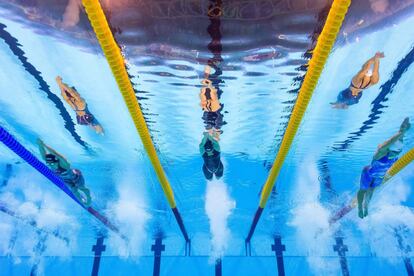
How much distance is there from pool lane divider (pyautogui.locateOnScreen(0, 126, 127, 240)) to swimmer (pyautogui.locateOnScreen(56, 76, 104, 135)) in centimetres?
100

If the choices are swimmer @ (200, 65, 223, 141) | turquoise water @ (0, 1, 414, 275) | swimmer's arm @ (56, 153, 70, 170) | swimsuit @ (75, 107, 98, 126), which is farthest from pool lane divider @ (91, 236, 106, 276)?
swimmer @ (200, 65, 223, 141)

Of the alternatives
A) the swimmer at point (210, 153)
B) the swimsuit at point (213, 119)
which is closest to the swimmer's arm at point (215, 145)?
the swimmer at point (210, 153)

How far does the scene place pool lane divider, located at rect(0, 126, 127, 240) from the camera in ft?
11.6

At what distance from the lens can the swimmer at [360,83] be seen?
4332 mm

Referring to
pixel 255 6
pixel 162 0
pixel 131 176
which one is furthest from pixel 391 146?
pixel 131 176

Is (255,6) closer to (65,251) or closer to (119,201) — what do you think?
(119,201)

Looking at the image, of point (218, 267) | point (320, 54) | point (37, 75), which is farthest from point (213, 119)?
point (218, 267)

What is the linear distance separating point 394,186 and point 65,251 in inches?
326

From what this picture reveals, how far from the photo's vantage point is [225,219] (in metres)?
9.45

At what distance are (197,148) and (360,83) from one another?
10.4 ft

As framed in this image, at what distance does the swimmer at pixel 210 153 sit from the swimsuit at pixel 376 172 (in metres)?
2.25

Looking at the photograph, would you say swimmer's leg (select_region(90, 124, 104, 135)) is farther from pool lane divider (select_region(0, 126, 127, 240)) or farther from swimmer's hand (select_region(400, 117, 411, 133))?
swimmer's hand (select_region(400, 117, 411, 133))

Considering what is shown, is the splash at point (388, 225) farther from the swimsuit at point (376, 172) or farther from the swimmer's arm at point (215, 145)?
the swimmer's arm at point (215, 145)

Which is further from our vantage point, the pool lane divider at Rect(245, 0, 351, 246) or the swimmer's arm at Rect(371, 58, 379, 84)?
the swimmer's arm at Rect(371, 58, 379, 84)
